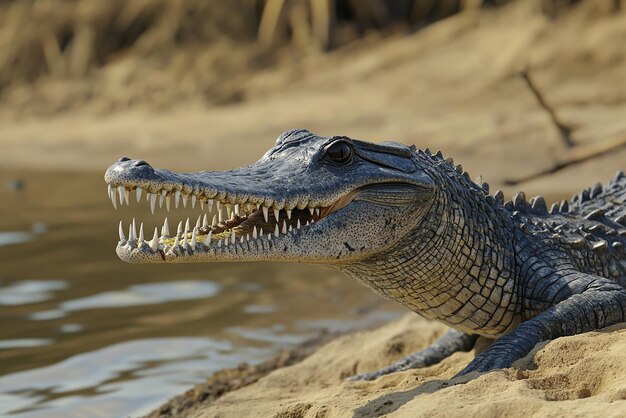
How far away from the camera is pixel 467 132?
12.1 meters

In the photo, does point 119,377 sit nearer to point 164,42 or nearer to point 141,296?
point 141,296

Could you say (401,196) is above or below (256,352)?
above

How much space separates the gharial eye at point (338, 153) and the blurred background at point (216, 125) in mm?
1516

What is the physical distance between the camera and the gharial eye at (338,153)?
12.9ft

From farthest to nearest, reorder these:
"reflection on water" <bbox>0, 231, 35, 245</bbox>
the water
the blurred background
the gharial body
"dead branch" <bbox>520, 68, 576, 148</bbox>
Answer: "reflection on water" <bbox>0, 231, 35, 245</bbox> < the blurred background < "dead branch" <bbox>520, 68, 576, 148</bbox> < the water < the gharial body

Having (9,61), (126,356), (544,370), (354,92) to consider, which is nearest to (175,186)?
(544,370)

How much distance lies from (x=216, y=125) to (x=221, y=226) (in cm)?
1152

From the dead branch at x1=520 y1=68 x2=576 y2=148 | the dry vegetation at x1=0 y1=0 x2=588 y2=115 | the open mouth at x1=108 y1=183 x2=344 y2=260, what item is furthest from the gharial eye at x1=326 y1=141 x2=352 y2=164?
the dry vegetation at x1=0 y1=0 x2=588 y2=115

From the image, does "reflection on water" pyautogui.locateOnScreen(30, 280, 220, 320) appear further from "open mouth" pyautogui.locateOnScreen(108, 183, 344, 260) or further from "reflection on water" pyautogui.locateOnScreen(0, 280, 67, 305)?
"open mouth" pyautogui.locateOnScreen(108, 183, 344, 260)

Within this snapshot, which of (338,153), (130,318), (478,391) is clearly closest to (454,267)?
(338,153)

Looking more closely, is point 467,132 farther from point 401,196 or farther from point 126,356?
point 401,196

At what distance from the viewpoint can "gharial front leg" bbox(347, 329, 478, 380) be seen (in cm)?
464

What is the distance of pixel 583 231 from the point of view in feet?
14.8

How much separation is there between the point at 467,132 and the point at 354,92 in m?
3.21
